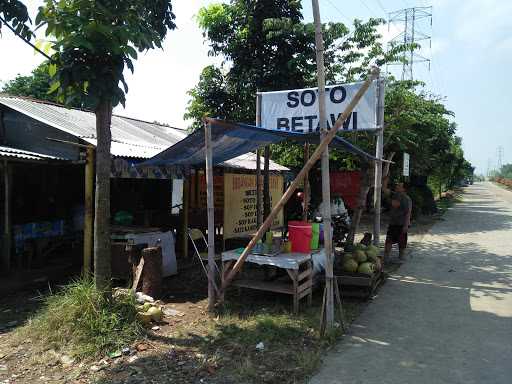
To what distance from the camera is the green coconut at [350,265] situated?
6.42 metres

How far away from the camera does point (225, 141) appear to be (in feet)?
20.0

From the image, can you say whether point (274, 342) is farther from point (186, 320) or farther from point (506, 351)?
point (506, 351)

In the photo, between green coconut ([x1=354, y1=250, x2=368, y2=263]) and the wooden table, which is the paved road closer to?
green coconut ([x1=354, y1=250, x2=368, y2=263])

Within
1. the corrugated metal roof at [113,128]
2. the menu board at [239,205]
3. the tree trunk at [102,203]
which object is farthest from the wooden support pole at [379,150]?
the tree trunk at [102,203]

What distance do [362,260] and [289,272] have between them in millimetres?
1579

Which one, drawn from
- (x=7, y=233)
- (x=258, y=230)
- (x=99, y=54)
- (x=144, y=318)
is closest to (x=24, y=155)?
(x=7, y=233)

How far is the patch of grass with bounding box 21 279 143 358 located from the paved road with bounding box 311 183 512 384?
2169 mm

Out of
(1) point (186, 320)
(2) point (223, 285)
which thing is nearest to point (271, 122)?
(2) point (223, 285)

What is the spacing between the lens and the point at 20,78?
2669cm

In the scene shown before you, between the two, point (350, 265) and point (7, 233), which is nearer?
point (350, 265)

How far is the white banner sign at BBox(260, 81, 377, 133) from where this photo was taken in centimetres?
648

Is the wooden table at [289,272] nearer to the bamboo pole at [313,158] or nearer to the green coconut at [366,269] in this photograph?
the bamboo pole at [313,158]

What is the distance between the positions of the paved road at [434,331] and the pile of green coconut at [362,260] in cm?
45

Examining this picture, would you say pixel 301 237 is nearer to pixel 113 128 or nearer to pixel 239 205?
pixel 239 205
